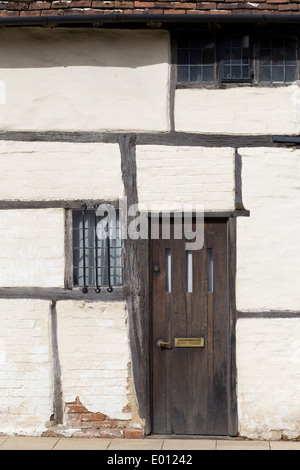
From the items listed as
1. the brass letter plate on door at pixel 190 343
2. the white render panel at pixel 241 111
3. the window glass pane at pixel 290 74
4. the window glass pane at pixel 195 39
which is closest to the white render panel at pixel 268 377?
the brass letter plate on door at pixel 190 343

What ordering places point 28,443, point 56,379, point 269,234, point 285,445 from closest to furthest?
point 285,445 < point 28,443 < point 269,234 < point 56,379

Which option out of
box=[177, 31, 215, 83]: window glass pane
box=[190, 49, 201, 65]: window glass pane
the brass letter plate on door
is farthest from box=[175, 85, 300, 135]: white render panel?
the brass letter plate on door

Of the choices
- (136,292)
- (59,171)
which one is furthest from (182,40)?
(136,292)

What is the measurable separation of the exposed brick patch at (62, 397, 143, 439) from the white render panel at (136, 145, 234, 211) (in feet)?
7.10

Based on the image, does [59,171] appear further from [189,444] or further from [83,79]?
[189,444]

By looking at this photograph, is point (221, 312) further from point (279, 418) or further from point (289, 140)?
point (289, 140)

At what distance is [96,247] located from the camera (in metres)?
7.52

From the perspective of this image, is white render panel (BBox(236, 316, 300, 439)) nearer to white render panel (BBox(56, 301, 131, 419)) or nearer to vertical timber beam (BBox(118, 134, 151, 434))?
vertical timber beam (BBox(118, 134, 151, 434))

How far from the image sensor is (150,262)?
7.48m

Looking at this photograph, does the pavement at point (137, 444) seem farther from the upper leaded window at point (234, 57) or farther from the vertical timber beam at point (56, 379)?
the upper leaded window at point (234, 57)

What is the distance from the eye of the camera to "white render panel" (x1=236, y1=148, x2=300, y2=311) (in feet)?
24.0

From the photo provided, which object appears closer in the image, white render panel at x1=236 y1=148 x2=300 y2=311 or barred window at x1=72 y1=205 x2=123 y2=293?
white render panel at x1=236 y1=148 x2=300 y2=311

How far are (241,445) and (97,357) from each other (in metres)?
1.66

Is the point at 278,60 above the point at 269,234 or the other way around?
above
